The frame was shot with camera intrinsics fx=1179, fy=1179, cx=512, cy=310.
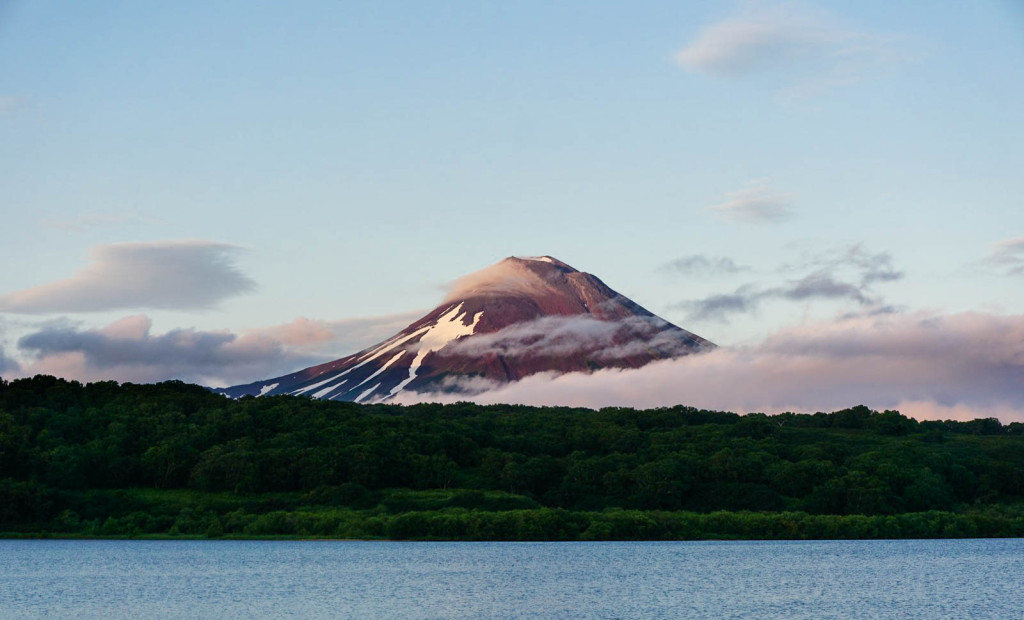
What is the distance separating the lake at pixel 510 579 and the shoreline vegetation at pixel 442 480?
2.47 meters

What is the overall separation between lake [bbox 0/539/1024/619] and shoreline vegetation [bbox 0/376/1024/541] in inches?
97.4

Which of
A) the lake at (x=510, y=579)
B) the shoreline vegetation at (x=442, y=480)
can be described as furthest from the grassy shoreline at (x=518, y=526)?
the lake at (x=510, y=579)

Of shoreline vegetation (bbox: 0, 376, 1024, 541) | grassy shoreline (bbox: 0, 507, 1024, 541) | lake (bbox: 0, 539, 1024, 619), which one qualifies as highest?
shoreline vegetation (bbox: 0, 376, 1024, 541)

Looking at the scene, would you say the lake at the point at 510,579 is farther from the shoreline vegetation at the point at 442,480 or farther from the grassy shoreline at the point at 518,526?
the shoreline vegetation at the point at 442,480

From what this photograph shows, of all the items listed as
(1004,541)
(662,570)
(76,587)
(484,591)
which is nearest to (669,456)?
(1004,541)

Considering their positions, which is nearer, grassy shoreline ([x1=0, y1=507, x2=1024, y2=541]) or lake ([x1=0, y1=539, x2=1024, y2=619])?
lake ([x1=0, y1=539, x2=1024, y2=619])

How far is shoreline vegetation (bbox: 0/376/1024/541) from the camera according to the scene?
97.9 meters

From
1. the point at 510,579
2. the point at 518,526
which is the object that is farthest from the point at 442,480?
the point at 510,579

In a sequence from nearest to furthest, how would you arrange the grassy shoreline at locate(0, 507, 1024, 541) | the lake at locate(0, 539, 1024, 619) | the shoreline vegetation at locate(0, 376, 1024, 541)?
the lake at locate(0, 539, 1024, 619) < the grassy shoreline at locate(0, 507, 1024, 541) < the shoreline vegetation at locate(0, 376, 1024, 541)

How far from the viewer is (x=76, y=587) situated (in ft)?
203

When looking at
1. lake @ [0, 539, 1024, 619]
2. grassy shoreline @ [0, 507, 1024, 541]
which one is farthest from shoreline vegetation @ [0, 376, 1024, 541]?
lake @ [0, 539, 1024, 619]

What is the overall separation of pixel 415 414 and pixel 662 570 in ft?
275

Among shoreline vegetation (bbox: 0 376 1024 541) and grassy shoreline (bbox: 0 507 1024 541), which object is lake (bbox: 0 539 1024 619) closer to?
grassy shoreline (bbox: 0 507 1024 541)

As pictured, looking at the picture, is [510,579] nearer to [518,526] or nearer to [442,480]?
[518,526]
